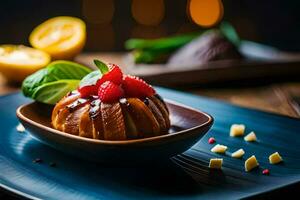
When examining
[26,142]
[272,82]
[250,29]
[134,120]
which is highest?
[134,120]

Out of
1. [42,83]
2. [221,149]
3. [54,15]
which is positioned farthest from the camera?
[54,15]

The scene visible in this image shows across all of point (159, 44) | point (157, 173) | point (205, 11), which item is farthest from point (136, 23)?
point (157, 173)

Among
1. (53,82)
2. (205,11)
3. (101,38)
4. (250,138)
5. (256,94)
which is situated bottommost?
(101,38)

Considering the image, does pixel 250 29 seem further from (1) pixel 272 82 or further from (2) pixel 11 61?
(2) pixel 11 61

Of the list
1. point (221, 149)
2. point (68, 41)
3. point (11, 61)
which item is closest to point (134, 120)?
point (221, 149)

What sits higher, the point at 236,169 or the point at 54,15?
the point at 236,169

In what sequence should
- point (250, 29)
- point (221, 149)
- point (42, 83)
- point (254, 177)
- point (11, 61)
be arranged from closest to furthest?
point (254, 177)
point (221, 149)
point (42, 83)
point (11, 61)
point (250, 29)

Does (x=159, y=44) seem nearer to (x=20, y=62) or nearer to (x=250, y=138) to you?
(x=20, y=62)

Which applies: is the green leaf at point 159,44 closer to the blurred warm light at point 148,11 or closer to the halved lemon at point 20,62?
the halved lemon at point 20,62
